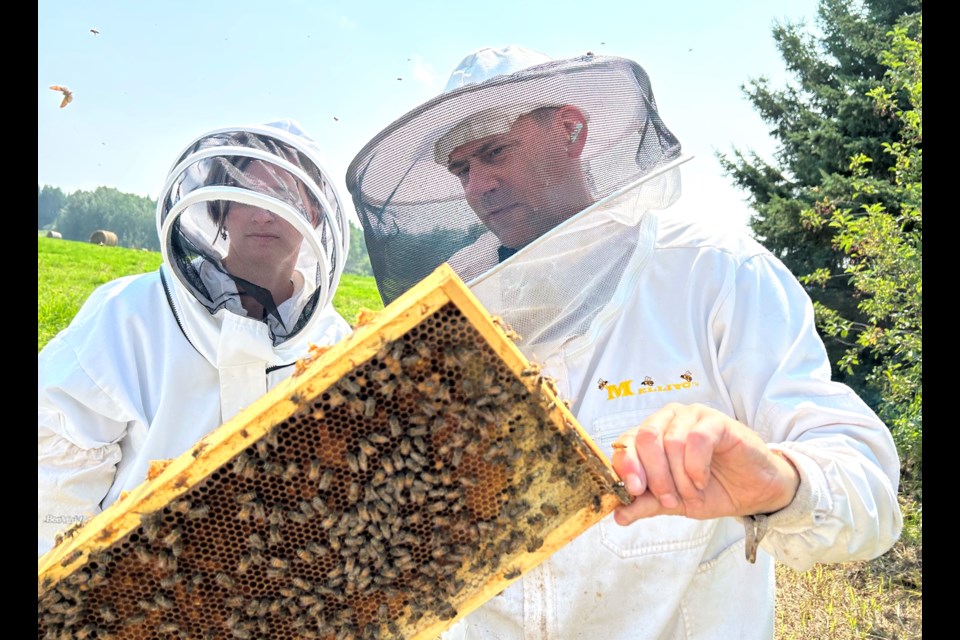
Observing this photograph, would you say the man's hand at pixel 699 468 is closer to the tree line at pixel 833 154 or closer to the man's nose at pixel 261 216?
the man's nose at pixel 261 216

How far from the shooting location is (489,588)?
184cm

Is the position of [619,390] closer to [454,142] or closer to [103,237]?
[454,142]

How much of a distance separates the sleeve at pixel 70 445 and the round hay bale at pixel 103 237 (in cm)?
2759

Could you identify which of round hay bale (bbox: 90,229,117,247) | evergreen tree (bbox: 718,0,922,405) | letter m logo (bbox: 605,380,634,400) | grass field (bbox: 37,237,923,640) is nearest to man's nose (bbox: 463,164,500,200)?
letter m logo (bbox: 605,380,634,400)

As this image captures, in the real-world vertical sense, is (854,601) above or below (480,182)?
below

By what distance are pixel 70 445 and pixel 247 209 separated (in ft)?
3.82

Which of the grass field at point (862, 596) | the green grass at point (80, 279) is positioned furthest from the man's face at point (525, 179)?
the green grass at point (80, 279)

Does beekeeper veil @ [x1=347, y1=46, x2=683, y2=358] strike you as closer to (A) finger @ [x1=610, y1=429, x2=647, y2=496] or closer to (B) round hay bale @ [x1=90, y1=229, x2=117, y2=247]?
(A) finger @ [x1=610, y1=429, x2=647, y2=496]

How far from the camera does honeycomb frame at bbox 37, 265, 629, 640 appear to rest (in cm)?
172

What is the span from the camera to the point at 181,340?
2.89m

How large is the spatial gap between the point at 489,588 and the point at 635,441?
1.82 feet

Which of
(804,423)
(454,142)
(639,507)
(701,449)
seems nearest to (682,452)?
(701,449)

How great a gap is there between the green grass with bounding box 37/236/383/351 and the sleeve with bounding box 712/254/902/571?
936 cm

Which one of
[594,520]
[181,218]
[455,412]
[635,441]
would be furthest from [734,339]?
[181,218]
